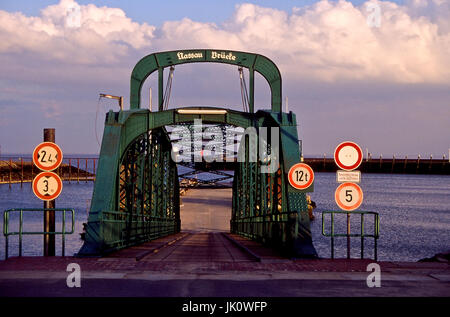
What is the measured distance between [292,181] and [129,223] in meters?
7.05

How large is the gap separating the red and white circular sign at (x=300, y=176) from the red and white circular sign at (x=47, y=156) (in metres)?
6.06

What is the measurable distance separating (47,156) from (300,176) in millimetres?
6610

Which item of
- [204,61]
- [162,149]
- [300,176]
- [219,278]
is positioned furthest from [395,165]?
[219,278]

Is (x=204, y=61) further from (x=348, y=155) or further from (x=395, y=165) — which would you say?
(x=395, y=165)

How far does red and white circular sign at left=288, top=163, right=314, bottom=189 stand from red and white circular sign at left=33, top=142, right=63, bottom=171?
6.06 m

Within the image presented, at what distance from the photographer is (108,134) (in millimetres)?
18688

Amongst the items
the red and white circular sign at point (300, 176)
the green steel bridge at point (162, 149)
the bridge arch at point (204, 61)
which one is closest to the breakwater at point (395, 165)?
the green steel bridge at point (162, 149)

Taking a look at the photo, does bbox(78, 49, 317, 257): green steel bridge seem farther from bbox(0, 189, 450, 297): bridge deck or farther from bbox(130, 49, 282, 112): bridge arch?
bbox(0, 189, 450, 297): bridge deck

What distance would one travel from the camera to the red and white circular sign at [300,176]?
16922mm

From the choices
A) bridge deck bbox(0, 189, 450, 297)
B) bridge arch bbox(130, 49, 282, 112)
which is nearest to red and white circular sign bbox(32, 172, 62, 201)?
bridge deck bbox(0, 189, 450, 297)

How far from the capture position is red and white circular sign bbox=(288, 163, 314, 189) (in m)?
16.9

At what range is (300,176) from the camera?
55.8 feet

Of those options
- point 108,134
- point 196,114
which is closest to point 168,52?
point 196,114
